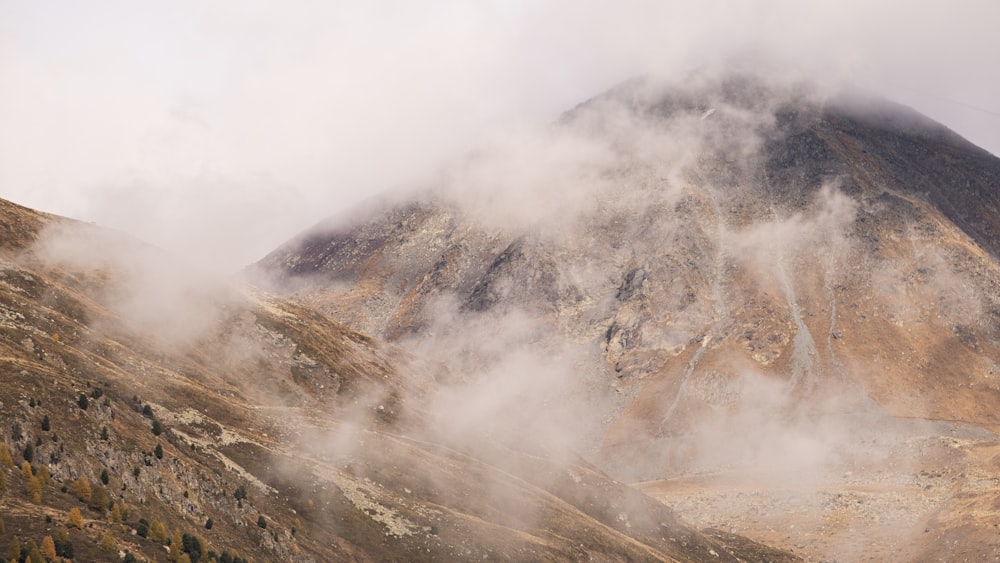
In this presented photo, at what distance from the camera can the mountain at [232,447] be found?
222ft

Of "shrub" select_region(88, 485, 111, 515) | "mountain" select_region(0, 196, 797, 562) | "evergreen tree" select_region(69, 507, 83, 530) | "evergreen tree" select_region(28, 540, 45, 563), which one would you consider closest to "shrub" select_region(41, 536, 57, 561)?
"mountain" select_region(0, 196, 797, 562)

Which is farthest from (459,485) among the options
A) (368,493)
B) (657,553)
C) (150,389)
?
(150,389)

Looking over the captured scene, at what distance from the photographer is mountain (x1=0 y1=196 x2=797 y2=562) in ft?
222

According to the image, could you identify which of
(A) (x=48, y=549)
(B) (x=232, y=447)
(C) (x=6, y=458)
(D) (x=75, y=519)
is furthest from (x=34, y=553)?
(B) (x=232, y=447)

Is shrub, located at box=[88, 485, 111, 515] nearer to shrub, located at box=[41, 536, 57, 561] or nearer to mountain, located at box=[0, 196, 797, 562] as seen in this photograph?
mountain, located at box=[0, 196, 797, 562]

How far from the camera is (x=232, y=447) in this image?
314 feet

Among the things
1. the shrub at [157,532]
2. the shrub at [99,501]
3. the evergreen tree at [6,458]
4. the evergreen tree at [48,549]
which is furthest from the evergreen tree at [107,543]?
the evergreen tree at [6,458]

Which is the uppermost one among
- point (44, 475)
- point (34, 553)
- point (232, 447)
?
point (44, 475)

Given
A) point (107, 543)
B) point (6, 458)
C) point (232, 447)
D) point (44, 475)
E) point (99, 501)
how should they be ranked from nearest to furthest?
1. point (107, 543)
2. point (6, 458)
3. point (44, 475)
4. point (99, 501)
5. point (232, 447)

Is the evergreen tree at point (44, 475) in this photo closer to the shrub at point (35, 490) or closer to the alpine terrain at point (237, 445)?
the alpine terrain at point (237, 445)

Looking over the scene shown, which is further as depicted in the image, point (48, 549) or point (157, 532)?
point (157, 532)

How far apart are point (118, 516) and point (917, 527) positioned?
142513 mm

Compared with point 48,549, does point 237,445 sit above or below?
below

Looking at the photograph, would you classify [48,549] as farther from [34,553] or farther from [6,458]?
[6,458]
